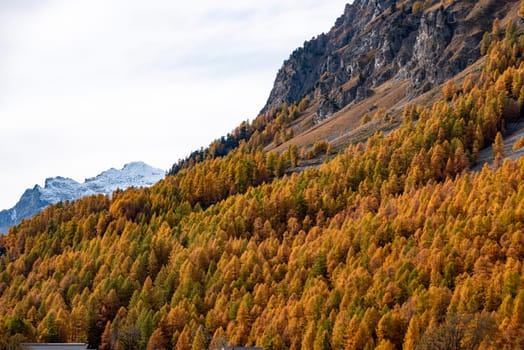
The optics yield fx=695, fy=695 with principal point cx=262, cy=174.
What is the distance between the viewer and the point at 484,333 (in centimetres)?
9831

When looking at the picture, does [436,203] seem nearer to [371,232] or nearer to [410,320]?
[371,232]

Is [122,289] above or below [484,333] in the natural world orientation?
above

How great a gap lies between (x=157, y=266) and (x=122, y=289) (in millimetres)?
17538

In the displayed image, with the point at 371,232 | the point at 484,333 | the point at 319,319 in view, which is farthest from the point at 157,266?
the point at 484,333

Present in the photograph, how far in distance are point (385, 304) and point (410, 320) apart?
1049 cm

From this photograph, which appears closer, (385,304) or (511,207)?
(385,304)

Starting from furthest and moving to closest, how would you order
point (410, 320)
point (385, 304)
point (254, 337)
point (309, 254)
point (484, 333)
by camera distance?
point (309, 254), point (254, 337), point (385, 304), point (410, 320), point (484, 333)

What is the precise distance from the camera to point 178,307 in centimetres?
14462

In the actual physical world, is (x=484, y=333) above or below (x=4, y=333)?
below

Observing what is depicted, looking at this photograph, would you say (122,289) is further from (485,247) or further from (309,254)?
(485,247)

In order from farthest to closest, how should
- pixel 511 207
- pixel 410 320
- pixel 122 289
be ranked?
pixel 122 289, pixel 511 207, pixel 410 320

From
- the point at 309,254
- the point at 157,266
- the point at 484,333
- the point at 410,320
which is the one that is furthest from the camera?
the point at 157,266

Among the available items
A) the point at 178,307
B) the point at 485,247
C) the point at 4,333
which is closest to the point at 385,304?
the point at 485,247

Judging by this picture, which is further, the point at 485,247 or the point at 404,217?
the point at 404,217
